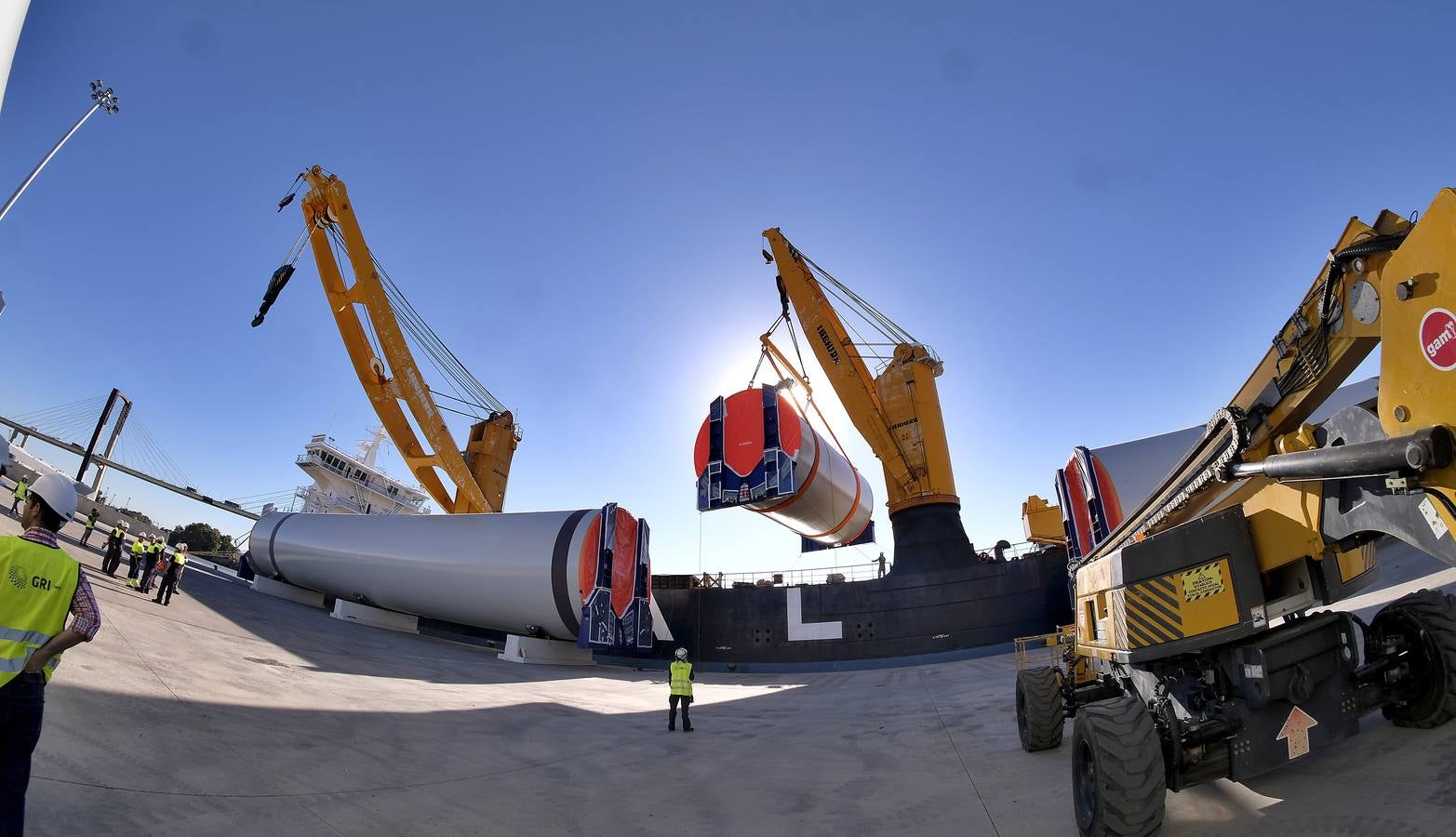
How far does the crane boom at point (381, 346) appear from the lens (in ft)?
72.5

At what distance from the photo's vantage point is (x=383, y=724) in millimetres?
7691

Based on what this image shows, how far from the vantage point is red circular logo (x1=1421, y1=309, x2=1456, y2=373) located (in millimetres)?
2494

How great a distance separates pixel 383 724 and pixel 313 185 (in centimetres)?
2213

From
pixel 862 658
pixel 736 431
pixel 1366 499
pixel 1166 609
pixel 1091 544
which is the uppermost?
pixel 736 431

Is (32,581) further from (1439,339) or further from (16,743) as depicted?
(1439,339)

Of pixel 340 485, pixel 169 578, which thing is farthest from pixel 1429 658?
pixel 340 485

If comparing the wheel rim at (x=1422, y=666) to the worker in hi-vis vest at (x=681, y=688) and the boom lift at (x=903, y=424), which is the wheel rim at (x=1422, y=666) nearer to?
the worker in hi-vis vest at (x=681, y=688)

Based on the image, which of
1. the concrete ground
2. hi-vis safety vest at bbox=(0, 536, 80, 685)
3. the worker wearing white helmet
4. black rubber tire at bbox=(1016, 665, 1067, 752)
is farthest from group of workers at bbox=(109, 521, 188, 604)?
black rubber tire at bbox=(1016, 665, 1067, 752)

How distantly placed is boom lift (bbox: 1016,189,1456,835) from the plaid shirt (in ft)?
19.4

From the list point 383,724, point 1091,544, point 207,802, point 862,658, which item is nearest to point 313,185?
point 383,724

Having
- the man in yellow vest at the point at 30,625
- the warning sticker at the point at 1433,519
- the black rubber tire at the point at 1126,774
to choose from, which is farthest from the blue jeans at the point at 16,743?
the warning sticker at the point at 1433,519

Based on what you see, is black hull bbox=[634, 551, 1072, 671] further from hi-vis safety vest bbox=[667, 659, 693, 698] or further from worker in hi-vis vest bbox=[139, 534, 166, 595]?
worker in hi-vis vest bbox=[139, 534, 166, 595]

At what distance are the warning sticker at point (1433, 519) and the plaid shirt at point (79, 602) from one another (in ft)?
21.0

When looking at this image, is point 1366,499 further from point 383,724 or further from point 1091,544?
point 1091,544
